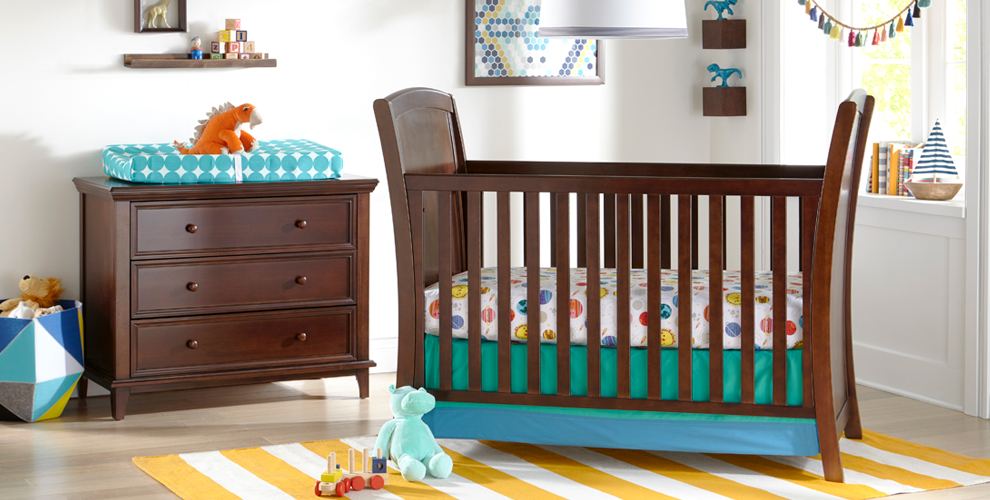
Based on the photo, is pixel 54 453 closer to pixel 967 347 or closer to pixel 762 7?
pixel 967 347

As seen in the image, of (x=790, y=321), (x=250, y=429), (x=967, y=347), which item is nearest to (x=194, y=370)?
(x=250, y=429)

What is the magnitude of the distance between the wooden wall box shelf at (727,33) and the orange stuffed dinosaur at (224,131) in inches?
70.5

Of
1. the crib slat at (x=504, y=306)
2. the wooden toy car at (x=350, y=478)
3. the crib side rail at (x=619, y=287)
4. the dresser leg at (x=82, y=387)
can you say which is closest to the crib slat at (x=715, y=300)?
the crib side rail at (x=619, y=287)

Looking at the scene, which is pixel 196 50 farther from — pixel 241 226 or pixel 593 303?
pixel 593 303

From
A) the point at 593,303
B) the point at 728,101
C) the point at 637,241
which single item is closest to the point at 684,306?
the point at 593,303

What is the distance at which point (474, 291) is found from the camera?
8.35 feet

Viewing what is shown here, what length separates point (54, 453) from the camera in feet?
8.80

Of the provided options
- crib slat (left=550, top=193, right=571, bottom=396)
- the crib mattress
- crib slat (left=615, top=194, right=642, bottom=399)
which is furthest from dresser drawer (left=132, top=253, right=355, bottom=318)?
crib slat (left=615, top=194, right=642, bottom=399)

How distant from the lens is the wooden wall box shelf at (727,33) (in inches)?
156

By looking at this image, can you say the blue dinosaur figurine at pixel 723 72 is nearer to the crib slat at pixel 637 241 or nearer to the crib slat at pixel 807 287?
the crib slat at pixel 637 241

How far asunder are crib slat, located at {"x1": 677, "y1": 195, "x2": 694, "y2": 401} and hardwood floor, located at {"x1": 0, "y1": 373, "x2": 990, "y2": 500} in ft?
1.79

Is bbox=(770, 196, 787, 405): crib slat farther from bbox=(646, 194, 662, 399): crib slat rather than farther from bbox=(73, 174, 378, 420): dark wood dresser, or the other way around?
bbox=(73, 174, 378, 420): dark wood dresser

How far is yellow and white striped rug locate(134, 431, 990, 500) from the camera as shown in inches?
92.4

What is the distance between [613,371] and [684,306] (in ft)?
0.76
